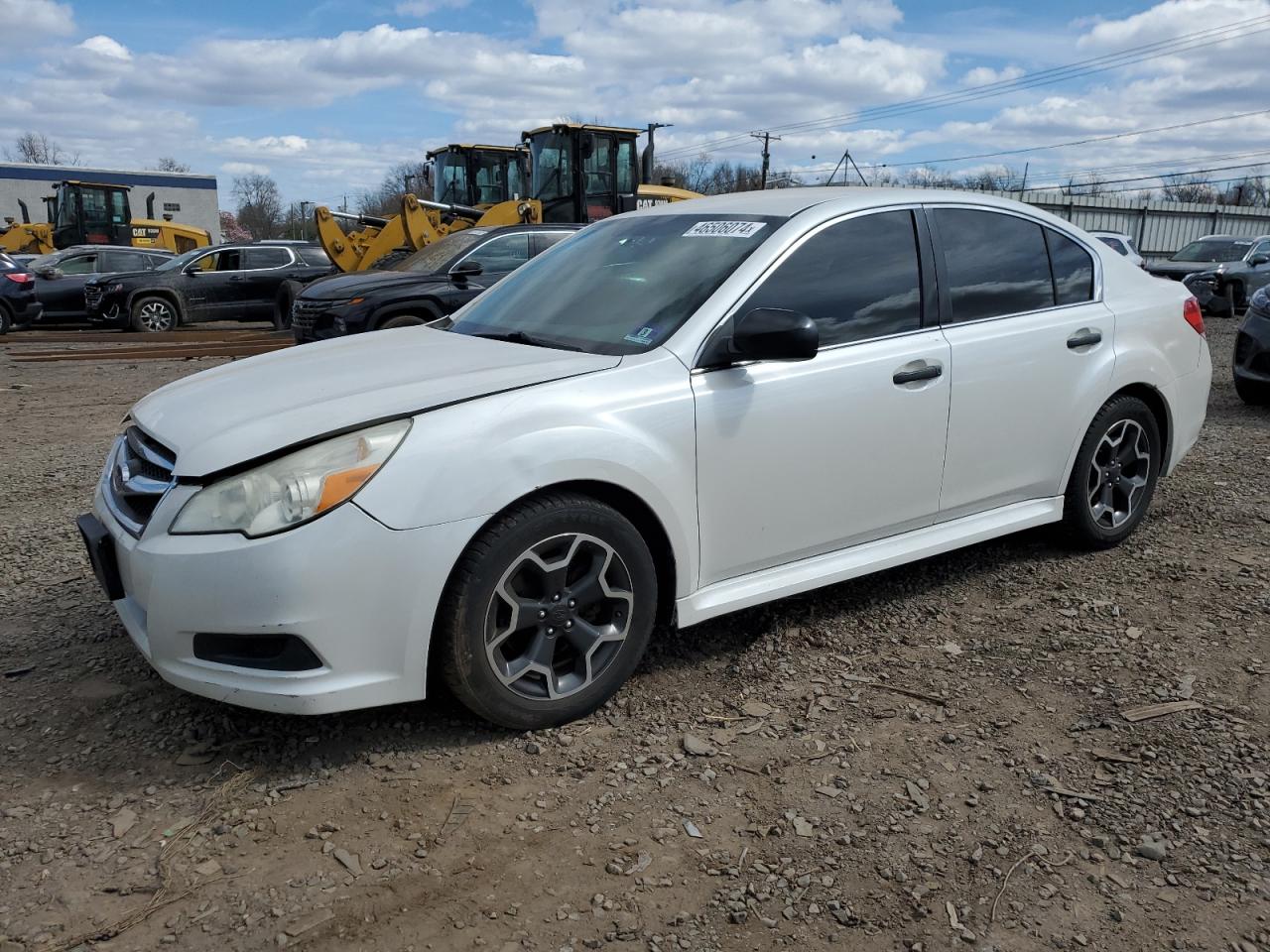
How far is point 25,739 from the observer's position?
3.12 metres

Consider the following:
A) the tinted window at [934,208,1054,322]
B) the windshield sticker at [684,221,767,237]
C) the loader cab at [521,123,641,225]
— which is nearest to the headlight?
the windshield sticker at [684,221,767,237]

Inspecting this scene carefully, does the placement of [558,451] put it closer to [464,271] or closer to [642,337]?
[642,337]

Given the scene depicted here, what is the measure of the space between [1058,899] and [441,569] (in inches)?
69.6

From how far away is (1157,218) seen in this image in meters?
41.4

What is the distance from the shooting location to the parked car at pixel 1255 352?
27.1 ft

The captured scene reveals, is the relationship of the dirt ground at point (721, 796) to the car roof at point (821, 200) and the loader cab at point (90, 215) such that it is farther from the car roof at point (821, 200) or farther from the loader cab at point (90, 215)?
the loader cab at point (90, 215)

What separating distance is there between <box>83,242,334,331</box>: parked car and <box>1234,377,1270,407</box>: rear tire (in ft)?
44.5

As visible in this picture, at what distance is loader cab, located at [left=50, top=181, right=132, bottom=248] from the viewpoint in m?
25.5

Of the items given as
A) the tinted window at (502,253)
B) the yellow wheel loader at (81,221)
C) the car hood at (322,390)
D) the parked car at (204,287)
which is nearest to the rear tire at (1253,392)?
the tinted window at (502,253)

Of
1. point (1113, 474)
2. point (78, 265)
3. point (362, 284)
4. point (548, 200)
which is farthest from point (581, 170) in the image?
point (1113, 474)

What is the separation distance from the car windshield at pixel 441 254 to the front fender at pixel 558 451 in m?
8.09

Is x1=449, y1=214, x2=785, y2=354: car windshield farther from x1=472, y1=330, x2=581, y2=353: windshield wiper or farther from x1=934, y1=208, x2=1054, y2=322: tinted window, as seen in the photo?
x1=934, y1=208, x2=1054, y2=322: tinted window

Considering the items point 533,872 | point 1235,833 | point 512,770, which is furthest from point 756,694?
point 1235,833

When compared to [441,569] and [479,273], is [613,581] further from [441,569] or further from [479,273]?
[479,273]
